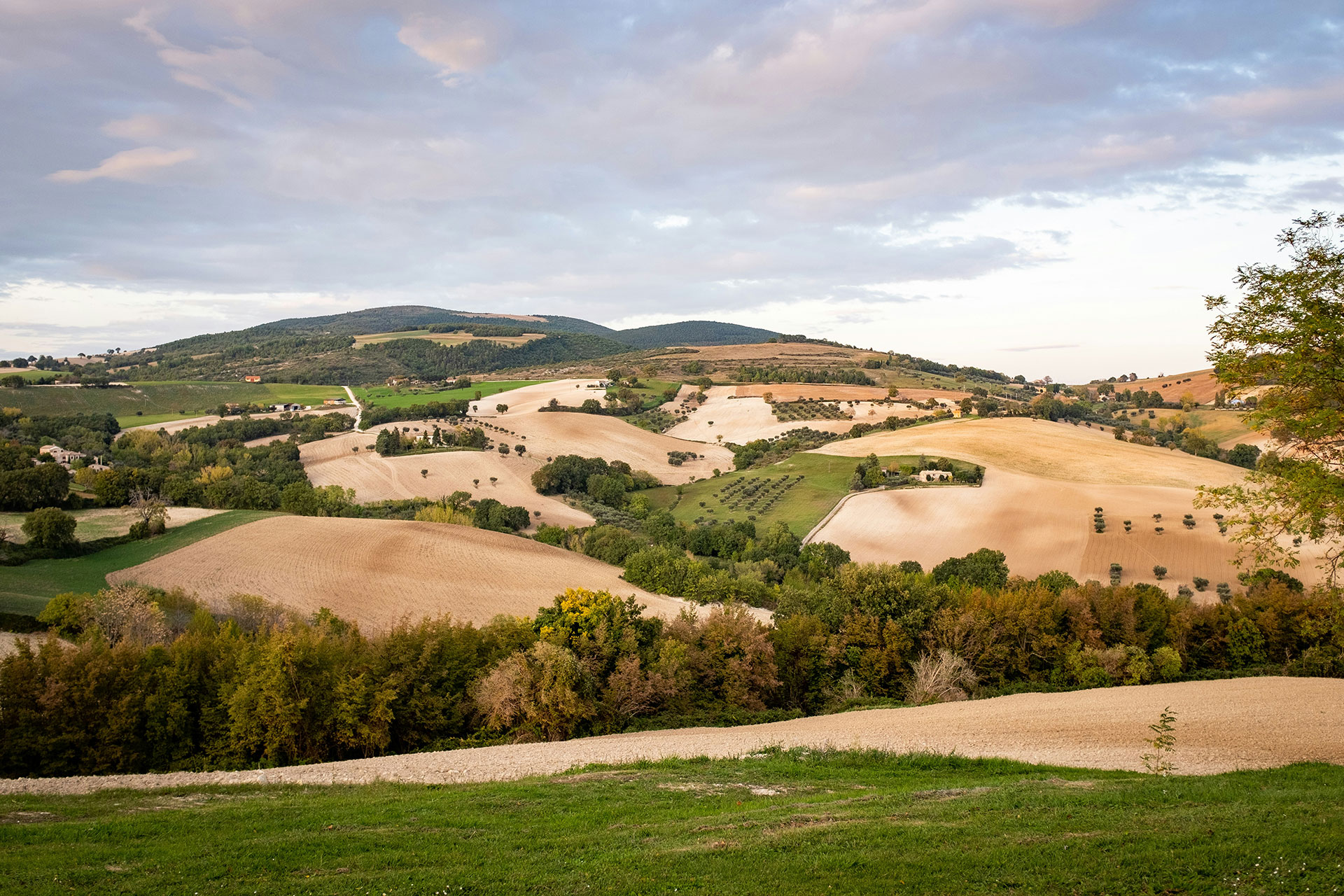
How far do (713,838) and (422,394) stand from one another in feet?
561

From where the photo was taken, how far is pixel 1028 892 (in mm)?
11344

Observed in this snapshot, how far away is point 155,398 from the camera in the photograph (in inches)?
6348

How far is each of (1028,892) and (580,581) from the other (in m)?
53.2

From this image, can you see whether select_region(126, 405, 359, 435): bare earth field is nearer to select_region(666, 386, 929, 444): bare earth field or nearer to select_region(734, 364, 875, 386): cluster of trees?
select_region(666, 386, 929, 444): bare earth field

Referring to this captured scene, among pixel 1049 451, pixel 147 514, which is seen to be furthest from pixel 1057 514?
pixel 147 514

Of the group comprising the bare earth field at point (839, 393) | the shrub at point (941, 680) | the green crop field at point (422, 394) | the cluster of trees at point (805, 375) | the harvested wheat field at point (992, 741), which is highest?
the cluster of trees at point (805, 375)

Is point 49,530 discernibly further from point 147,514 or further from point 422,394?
point 422,394

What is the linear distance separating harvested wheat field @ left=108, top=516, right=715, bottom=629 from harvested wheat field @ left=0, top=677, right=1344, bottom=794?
24.6 metres

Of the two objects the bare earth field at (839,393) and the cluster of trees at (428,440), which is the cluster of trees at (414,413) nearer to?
the cluster of trees at (428,440)

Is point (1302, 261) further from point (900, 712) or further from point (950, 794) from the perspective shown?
point (900, 712)

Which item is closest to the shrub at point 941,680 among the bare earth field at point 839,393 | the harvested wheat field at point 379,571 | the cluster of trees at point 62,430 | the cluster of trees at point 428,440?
the harvested wheat field at point 379,571

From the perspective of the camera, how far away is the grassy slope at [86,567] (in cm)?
4744

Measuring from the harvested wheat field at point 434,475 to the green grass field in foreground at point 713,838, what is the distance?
246ft

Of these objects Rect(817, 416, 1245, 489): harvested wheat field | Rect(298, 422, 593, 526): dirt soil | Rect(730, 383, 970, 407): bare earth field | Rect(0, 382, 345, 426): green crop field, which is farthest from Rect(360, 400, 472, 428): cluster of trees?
Rect(817, 416, 1245, 489): harvested wheat field
